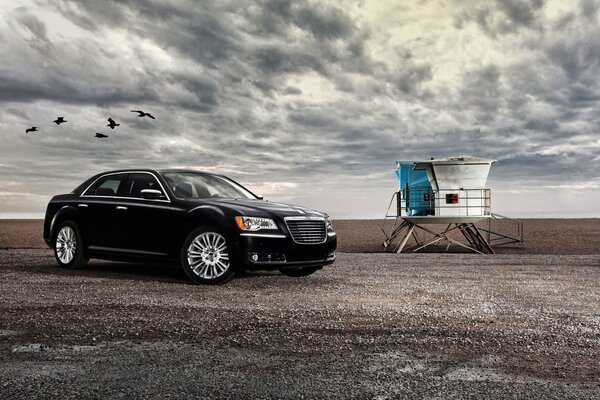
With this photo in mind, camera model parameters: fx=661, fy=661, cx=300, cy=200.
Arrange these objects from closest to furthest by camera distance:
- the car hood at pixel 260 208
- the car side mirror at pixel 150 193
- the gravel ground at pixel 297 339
A: 1. the gravel ground at pixel 297 339
2. the car hood at pixel 260 208
3. the car side mirror at pixel 150 193

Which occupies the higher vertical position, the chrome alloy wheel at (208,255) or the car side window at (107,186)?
the car side window at (107,186)

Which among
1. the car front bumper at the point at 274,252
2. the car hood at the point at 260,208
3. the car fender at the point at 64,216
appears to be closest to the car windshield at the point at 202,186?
the car hood at the point at 260,208

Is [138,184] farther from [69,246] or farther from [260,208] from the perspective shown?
[260,208]

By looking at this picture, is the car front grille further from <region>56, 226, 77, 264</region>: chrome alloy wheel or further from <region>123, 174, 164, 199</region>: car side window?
<region>56, 226, 77, 264</region>: chrome alloy wheel

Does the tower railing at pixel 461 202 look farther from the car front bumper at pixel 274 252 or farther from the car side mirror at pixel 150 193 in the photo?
the car side mirror at pixel 150 193

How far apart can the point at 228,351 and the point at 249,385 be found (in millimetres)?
1097

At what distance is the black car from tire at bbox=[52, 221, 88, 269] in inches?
0.7

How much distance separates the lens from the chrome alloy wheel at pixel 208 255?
10180 mm

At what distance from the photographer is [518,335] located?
20.9 feet

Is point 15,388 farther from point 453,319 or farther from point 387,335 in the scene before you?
point 453,319

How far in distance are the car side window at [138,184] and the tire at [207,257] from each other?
1.42m

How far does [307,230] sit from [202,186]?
2.13 metres

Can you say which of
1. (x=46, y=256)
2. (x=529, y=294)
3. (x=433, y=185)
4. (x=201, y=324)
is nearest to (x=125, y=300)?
(x=201, y=324)

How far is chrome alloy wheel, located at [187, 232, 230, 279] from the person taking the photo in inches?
401
